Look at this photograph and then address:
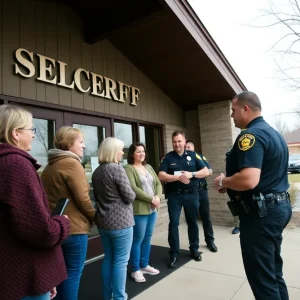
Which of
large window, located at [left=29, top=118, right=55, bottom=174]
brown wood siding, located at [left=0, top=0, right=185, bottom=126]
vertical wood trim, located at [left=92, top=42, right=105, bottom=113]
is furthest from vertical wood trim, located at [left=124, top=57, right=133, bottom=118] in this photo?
large window, located at [left=29, top=118, right=55, bottom=174]

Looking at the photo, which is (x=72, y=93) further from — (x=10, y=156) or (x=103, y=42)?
(x=10, y=156)

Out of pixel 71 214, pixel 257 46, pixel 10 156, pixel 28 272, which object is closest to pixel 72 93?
pixel 71 214

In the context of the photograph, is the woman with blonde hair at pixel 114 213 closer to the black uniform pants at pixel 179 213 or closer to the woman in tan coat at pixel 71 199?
the woman in tan coat at pixel 71 199

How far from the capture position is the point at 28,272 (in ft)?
3.47

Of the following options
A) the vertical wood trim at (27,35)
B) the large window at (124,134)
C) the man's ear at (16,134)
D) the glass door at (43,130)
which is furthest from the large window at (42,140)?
the man's ear at (16,134)

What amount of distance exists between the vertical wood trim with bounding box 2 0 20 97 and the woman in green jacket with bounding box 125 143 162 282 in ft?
5.17

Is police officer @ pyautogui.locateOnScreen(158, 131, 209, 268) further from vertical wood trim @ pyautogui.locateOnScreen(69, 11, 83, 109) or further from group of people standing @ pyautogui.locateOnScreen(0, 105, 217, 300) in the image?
vertical wood trim @ pyautogui.locateOnScreen(69, 11, 83, 109)

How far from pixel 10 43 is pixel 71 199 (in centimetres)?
220

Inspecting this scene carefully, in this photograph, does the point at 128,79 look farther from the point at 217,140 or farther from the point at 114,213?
the point at 114,213

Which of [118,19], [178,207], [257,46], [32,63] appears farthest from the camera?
[257,46]

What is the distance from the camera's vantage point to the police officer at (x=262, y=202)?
1.61 m

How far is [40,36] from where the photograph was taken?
3.22m

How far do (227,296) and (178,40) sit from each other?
354 cm

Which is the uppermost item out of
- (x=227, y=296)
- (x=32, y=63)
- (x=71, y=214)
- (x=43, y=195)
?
(x=32, y=63)
